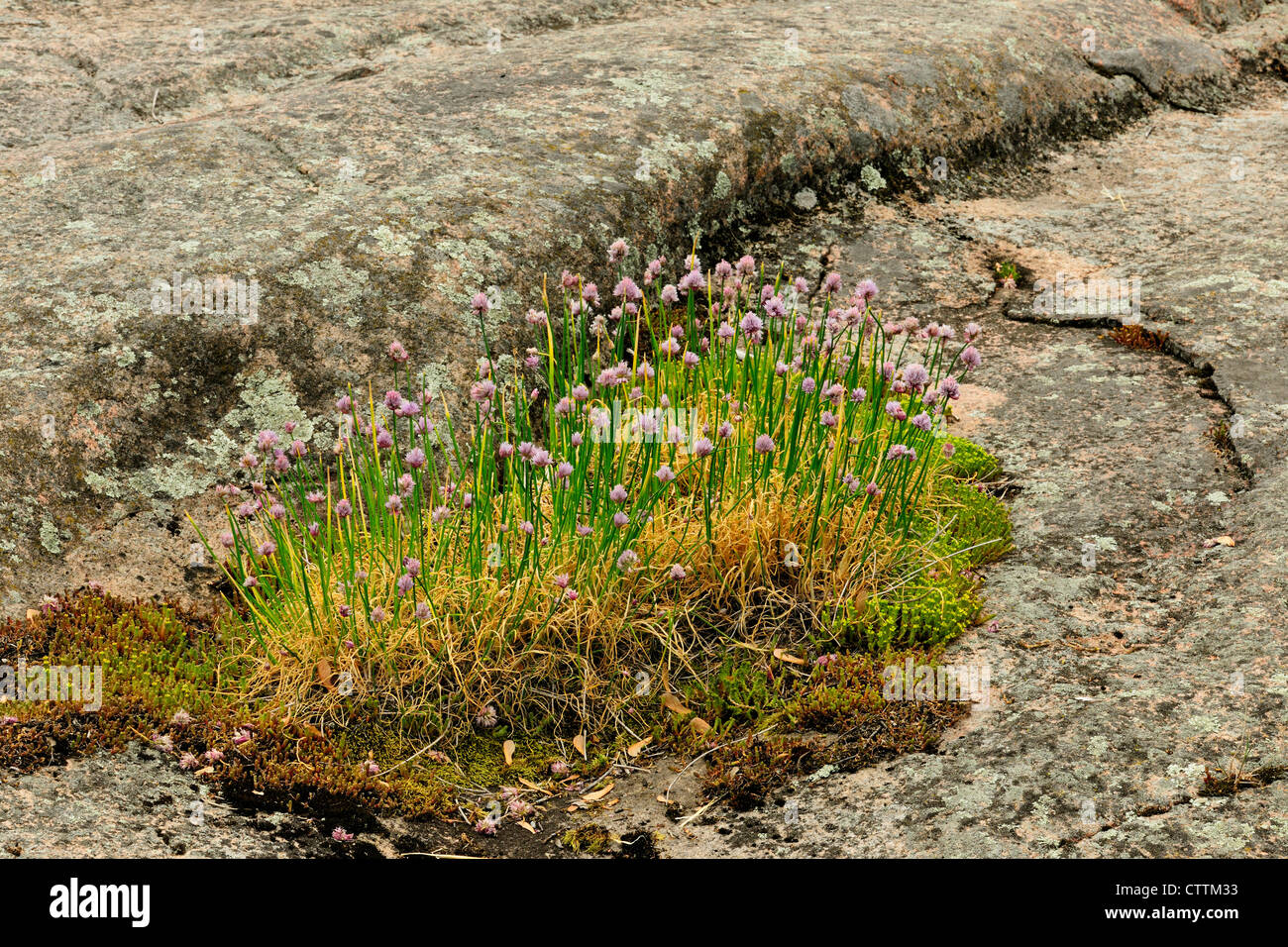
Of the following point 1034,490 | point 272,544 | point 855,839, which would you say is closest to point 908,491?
point 1034,490

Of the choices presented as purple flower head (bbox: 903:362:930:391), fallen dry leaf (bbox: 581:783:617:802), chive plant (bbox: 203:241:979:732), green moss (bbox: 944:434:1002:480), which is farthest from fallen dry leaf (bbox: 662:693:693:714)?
green moss (bbox: 944:434:1002:480)

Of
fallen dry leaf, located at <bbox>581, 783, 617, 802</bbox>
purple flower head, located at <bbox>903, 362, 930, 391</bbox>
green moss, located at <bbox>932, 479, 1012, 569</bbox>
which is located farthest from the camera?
green moss, located at <bbox>932, 479, 1012, 569</bbox>

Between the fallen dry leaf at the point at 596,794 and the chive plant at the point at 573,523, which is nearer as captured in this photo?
the fallen dry leaf at the point at 596,794

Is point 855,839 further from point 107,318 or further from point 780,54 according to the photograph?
point 780,54

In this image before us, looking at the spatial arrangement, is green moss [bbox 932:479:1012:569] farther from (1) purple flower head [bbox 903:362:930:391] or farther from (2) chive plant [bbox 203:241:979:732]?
(1) purple flower head [bbox 903:362:930:391]

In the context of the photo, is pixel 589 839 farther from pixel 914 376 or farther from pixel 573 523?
pixel 914 376

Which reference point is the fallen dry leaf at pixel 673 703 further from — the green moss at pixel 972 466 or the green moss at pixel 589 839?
the green moss at pixel 972 466

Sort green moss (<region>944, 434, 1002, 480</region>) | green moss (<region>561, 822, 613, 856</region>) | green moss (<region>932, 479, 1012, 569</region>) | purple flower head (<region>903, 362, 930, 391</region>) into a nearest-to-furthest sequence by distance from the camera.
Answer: green moss (<region>561, 822, 613, 856</region>) → purple flower head (<region>903, 362, 930, 391</region>) → green moss (<region>932, 479, 1012, 569</region>) → green moss (<region>944, 434, 1002, 480</region>)

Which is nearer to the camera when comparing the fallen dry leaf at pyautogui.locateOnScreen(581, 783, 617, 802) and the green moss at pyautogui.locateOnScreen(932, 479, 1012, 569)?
the fallen dry leaf at pyautogui.locateOnScreen(581, 783, 617, 802)

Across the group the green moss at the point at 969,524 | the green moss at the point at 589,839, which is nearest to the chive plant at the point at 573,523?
the green moss at the point at 969,524

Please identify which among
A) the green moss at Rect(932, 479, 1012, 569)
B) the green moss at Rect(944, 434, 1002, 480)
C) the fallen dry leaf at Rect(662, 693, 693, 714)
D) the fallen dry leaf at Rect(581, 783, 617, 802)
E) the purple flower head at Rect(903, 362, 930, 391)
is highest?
the purple flower head at Rect(903, 362, 930, 391)

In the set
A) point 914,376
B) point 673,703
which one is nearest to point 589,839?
point 673,703

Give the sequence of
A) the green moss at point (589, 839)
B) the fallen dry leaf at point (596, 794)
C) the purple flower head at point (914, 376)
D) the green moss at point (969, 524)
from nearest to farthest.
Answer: the green moss at point (589, 839), the fallen dry leaf at point (596, 794), the purple flower head at point (914, 376), the green moss at point (969, 524)
